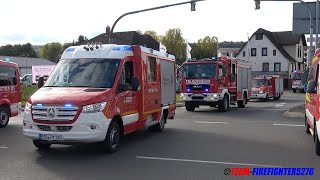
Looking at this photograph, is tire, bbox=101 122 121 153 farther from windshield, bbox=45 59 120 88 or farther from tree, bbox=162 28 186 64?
tree, bbox=162 28 186 64

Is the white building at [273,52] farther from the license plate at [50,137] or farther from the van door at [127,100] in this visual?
the license plate at [50,137]

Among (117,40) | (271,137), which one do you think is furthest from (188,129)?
(117,40)

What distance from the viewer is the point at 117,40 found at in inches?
3041

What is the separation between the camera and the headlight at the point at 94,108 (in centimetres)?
895

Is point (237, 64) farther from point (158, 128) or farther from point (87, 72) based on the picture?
point (87, 72)

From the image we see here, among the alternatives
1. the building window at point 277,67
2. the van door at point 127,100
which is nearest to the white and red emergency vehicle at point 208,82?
the van door at point 127,100

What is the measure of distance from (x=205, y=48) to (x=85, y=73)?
97911 millimetres

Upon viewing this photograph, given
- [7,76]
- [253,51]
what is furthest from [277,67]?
[7,76]

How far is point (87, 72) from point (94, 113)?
158 centimetres

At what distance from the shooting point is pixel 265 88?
1446 inches

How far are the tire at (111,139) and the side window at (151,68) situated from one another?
2.59 m

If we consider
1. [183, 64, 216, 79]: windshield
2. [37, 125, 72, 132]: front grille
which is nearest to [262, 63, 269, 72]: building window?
[183, 64, 216, 79]: windshield

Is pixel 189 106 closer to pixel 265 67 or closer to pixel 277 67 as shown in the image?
pixel 277 67

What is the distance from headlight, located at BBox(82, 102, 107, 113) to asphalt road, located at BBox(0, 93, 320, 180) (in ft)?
3.38
